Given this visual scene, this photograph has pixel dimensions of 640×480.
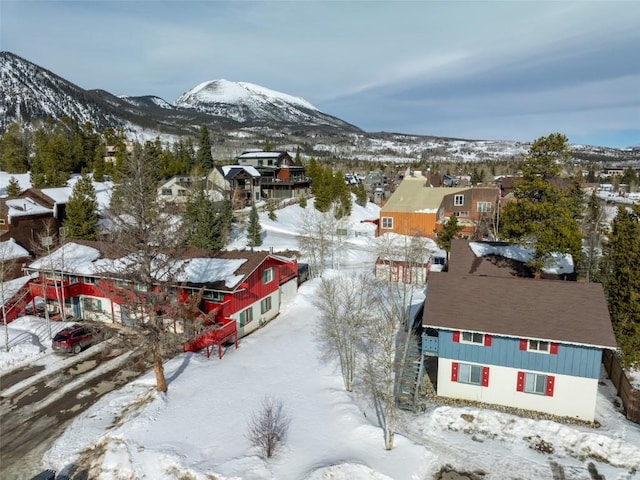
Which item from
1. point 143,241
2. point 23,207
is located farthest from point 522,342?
point 23,207

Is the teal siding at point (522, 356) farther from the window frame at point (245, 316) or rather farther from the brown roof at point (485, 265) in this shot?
the window frame at point (245, 316)

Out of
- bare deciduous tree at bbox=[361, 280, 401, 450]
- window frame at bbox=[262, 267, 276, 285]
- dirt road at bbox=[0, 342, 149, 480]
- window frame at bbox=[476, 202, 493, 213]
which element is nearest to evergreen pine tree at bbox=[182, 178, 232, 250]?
window frame at bbox=[262, 267, 276, 285]

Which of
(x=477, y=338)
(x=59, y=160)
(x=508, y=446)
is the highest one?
(x=59, y=160)

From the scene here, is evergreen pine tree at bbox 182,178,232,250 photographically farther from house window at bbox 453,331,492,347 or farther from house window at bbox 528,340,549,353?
house window at bbox 528,340,549,353

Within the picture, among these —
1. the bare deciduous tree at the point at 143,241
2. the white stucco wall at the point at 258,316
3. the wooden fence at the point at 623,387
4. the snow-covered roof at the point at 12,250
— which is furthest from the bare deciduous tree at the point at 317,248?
the snow-covered roof at the point at 12,250

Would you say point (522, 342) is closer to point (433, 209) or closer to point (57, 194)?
point (433, 209)

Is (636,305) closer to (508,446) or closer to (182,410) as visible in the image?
(508,446)

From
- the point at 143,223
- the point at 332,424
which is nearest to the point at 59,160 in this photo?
the point at 143,223
